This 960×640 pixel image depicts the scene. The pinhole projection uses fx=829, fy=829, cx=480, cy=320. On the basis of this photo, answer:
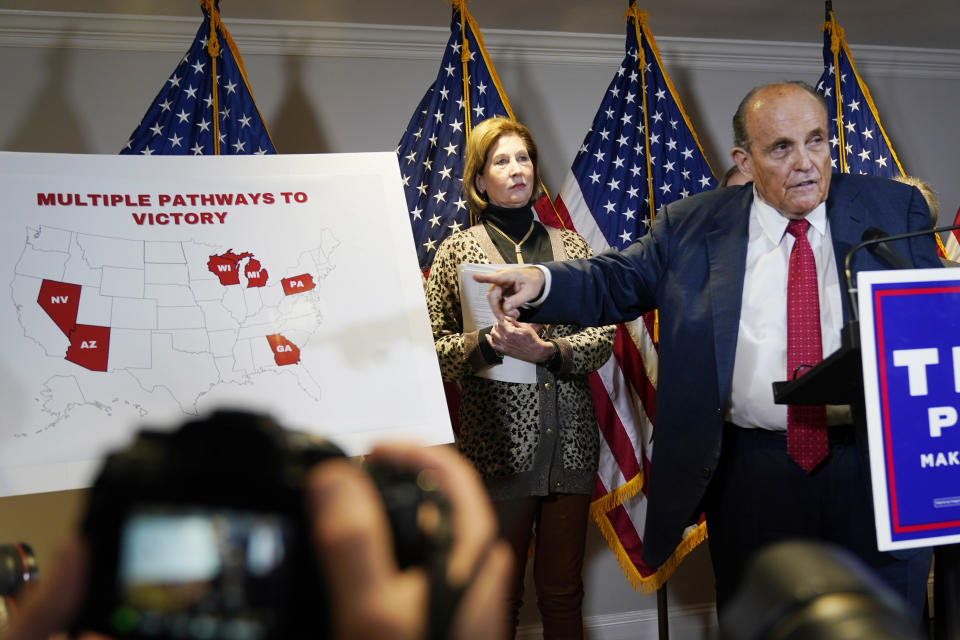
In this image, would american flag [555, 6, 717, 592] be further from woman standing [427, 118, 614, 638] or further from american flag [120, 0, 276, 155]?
american flag [120, 0, 276, 155]

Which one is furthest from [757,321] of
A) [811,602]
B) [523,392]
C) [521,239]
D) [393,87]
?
[393,87]

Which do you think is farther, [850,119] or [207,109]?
[850,119]

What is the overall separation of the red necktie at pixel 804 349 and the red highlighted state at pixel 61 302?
1.34 metres

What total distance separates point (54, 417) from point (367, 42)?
2.42m

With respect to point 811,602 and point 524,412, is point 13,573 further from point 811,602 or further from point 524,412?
point 524,412

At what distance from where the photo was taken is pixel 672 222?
6.45 feet

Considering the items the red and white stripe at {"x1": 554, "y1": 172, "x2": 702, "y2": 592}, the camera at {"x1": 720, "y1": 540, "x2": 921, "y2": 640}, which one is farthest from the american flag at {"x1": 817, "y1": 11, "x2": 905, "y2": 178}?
the camera at {"x1": 720, "y1": 540, "x2": 921, "y2": 640}

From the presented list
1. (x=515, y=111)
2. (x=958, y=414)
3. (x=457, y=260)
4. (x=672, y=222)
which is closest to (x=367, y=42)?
(x=515, y=111)

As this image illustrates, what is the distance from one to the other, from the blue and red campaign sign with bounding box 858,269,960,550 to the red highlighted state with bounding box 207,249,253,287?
1044mm

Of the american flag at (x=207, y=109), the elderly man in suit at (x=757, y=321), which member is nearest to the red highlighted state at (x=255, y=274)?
the elderly man in suit at (x=757, y=321)

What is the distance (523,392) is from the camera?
2.29 m

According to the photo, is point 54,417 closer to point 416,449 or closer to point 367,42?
point 416,449

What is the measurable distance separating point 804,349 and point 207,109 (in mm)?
1977

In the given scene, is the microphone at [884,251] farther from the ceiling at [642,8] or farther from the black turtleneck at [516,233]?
the ceiling at [642,8]
